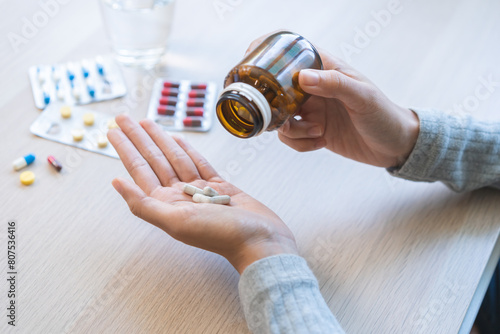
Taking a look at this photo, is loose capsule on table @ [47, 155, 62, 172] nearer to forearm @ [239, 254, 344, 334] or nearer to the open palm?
the open palm

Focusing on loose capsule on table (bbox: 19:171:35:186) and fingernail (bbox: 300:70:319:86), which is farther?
loose capsule on table (bbox: 19:171:35:186)

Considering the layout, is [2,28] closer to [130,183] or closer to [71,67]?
[71,67]

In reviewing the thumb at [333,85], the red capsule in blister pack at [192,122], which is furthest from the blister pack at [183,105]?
the thumb at [333,85]

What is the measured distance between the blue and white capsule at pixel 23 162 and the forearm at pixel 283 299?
0.44m

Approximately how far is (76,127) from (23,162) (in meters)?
0.13

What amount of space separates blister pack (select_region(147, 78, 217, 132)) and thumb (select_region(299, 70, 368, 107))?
1.00 feet

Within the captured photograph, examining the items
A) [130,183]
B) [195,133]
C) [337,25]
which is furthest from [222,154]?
[337,25]

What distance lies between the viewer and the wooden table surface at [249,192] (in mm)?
714

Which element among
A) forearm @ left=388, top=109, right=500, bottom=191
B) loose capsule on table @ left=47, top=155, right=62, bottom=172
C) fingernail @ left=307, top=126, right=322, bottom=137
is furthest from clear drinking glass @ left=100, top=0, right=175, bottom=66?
forearm @ left=388, top=109, right=500, bottom=191

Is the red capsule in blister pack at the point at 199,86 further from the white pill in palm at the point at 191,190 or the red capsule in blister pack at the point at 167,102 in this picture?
the white pill in palm at the point at 191,190

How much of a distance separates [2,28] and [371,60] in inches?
32.4

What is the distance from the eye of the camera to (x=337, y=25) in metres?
1.23

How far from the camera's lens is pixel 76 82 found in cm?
104

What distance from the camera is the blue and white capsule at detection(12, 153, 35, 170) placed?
873 millimetres
